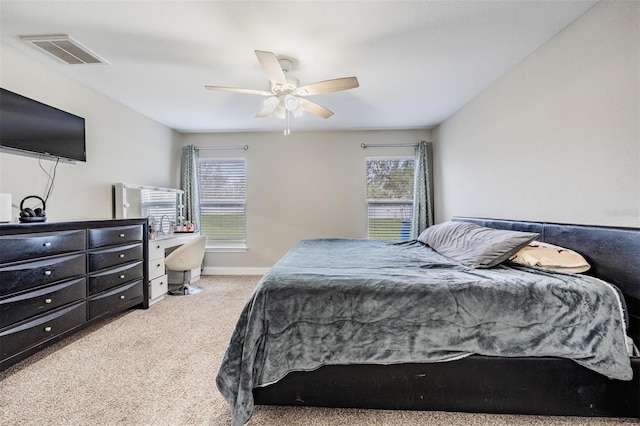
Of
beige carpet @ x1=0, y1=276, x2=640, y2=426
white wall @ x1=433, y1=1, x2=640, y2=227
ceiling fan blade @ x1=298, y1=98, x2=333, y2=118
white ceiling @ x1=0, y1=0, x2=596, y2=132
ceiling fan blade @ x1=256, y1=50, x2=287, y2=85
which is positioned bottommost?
beige carpet @ x1=0, y1=276, x2=640, y2=426

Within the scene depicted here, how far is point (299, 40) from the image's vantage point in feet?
7.10

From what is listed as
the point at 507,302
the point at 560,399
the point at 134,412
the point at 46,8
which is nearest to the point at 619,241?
the point at 507,302

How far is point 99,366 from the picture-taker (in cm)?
203

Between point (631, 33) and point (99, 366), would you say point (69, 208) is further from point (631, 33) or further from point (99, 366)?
point (631, 33)

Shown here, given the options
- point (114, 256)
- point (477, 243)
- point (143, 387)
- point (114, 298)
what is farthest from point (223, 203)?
point (477, 243)

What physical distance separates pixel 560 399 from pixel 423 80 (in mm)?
2755

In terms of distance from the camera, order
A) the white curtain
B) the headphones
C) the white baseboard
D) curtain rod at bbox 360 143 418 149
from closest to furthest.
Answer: the headphones → the white curtain → curtain rod at bbox 360 143 418 149 → the white baseboard

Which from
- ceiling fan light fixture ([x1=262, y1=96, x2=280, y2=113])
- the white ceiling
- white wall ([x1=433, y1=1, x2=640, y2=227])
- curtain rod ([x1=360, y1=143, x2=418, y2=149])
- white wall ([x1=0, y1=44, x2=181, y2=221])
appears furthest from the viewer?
curtain rod ([x1=360, y1=143, x2=418, y2=149])

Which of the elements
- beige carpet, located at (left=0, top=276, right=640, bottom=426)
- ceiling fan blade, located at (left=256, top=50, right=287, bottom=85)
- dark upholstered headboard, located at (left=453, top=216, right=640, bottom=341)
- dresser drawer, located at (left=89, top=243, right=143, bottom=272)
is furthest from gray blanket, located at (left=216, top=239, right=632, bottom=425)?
dresser drawer, located at (left=89, top=243, right=143, bottom=272)

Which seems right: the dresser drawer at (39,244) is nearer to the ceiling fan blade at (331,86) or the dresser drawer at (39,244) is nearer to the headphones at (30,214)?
→ the headphones at (30,214)

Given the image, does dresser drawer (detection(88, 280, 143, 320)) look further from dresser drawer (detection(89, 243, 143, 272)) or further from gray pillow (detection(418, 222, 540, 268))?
gray pillow (detection(418, 222, 540, 268))

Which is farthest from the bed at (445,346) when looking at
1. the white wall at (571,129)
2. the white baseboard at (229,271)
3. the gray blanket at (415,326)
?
the white baseboard at (229,271)

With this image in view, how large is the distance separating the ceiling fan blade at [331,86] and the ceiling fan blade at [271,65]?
0.21 metres

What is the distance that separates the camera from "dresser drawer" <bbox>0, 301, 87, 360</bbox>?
1.86m
